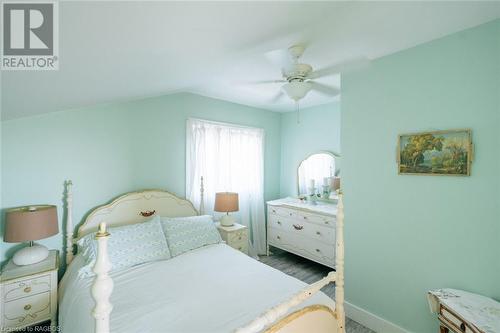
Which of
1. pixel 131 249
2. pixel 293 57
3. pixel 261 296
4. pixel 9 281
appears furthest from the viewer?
pixel 131 249

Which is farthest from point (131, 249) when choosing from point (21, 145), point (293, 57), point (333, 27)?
point (333, 27)

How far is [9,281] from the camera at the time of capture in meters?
1.67

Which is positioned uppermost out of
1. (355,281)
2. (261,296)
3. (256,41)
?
(256,41)

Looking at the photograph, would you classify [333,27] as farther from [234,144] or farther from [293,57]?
[234,144]

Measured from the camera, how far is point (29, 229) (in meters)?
1.77

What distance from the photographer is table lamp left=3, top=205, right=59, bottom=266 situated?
68.9 inches

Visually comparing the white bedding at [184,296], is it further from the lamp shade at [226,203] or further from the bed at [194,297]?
the lamp shade at [226,203]

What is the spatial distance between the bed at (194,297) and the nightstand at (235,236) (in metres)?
0.57

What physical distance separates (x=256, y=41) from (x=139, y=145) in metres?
1.96

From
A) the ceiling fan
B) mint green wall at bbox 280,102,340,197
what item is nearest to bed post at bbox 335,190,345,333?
the ceiling fan

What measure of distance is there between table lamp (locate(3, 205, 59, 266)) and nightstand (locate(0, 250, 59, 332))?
0.07 m

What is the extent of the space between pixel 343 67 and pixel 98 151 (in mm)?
2708
